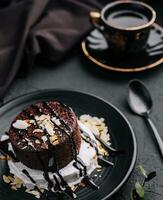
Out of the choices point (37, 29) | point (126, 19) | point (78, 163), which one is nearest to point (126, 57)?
point (126, 19)

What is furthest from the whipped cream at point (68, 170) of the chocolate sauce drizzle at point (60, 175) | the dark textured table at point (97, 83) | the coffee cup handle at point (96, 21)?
the coffee cup handle at point (96, 21)

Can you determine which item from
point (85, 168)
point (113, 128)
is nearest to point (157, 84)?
point (113, 128)

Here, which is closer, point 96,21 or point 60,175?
point 60,175

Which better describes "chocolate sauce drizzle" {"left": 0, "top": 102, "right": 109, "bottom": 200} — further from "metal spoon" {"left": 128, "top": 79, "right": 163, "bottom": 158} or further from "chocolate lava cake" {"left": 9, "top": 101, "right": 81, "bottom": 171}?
"metal spoon" {"left": 128, "top": 79, "right": 163, "bottom": 158}

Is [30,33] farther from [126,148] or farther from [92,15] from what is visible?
[126,148]

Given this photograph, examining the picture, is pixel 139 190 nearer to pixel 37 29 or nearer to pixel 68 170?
pixel 68 170
